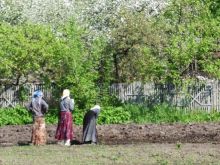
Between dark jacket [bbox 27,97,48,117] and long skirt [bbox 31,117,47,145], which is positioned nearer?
long skirt [bbox 31,117,47,145]

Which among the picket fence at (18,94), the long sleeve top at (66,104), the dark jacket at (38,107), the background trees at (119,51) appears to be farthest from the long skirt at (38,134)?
the picket fence at (18,94)

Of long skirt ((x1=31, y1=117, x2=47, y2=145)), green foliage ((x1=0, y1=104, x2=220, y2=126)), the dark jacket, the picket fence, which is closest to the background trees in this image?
the picket fence

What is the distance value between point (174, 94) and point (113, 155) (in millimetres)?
15638

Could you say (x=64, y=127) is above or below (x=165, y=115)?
below

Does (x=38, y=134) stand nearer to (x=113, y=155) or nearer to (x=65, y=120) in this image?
(x=65, y=120)

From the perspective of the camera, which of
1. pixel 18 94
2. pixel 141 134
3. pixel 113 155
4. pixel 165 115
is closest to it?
pixel 113 155

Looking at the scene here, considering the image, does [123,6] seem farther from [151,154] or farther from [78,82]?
[151,154]

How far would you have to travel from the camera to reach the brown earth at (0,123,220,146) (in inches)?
Result: 853

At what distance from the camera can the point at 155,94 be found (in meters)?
32.0

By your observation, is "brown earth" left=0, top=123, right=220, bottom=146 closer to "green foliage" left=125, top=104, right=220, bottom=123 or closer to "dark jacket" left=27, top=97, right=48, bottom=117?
"dark jacket" left=27, top=97, right=48, bottom=117

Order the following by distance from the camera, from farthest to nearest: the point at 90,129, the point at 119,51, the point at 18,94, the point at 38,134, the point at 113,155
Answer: the point at 119,51 → the point at 18,94 → the point at 90,129 → the point at 38,134 → the point at 113,155

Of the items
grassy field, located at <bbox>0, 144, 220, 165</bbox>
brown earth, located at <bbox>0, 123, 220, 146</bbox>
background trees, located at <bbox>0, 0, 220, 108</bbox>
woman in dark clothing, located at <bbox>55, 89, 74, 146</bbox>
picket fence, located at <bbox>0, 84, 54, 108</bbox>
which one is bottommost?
grassy field, located at <bbox>0, 144, 220, 165</bbox>

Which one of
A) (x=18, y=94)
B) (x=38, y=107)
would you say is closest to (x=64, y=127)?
(x=38, y=107)

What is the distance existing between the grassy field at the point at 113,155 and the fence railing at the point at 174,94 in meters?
12.6
